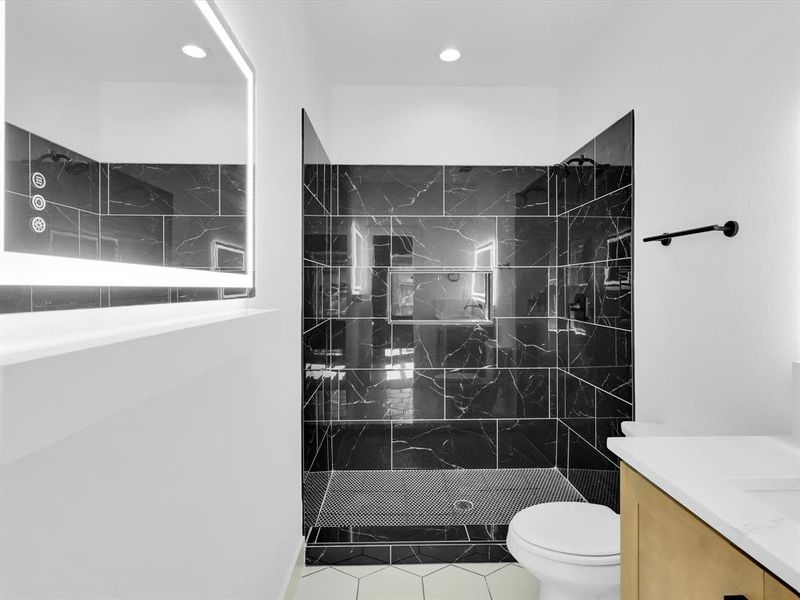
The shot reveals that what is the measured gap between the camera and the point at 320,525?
2.39 m

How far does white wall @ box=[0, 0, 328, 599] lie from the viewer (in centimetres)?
55

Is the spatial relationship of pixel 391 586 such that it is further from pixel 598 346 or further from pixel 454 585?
pixel 598 346

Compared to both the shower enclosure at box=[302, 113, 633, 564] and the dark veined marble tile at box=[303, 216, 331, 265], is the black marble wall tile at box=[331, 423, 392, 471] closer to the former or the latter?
the shower enclosure at box=[302, 113, 633, 564]

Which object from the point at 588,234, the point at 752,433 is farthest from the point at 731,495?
the point at 588,234

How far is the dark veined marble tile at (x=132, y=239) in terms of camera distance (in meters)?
0.74

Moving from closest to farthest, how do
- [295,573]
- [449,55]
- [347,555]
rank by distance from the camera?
[295,573], [347,555], [449,55]

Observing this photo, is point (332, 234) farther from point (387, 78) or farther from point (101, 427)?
point (101, 427)

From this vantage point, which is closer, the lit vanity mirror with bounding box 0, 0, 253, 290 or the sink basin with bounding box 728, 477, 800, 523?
the lit vanity mirror with bounding box 0, 0, 253, 290

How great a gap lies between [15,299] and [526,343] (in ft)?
9.92

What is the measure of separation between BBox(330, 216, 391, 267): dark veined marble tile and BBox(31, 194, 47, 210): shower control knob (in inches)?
99.5

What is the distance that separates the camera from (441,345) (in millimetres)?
3270

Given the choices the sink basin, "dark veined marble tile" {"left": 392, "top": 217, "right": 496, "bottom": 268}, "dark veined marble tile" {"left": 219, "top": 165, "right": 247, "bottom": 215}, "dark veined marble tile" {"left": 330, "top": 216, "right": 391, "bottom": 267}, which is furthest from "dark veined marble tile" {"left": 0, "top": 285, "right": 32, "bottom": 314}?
"dark veined marble tile" {"left": 392, "top": 217, "right": 496, "bottom": 268}

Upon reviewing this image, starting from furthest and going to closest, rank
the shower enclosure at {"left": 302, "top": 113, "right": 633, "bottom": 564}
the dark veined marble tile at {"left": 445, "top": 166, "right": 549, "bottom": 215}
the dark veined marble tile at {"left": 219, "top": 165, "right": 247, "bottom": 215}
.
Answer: the dark veined marble tile at {"left": 445, "top": 166, "right": 549, "bottom": 215}, the shower enclosure at {"left": 302, "top": 113, "right": 633, "bottom": 564}, the dark veined marble tile at {"left": 219, "top": 165, "right": 247, "bottom": 215}

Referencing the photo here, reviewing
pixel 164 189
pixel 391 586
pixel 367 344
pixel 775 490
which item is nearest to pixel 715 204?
pixel 775 490
